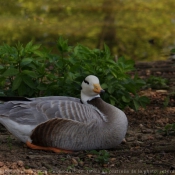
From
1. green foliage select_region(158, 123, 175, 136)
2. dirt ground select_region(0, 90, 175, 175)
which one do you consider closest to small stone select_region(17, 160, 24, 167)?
dirt ground select_region(0, 90, 175, 175)

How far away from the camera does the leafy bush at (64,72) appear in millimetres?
6840

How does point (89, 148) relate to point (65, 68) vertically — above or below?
below

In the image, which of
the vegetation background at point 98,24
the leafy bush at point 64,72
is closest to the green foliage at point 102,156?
the leafy bush at point 64,72

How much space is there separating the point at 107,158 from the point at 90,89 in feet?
3.48

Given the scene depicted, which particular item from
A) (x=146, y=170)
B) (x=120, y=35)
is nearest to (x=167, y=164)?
(x=146, y=170)

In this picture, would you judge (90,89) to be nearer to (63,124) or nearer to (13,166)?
(63,124)

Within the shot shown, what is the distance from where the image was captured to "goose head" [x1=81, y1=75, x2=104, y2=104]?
6.17 meters

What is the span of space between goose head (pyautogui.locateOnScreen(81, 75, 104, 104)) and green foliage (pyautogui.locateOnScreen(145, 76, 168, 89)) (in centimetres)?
265

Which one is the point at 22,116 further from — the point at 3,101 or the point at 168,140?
the point at 168,140

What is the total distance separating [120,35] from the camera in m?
14.3

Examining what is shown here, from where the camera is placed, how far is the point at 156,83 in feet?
28.9

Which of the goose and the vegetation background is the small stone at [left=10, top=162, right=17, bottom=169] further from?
the vegetation background

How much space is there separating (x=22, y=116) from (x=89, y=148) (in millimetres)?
806

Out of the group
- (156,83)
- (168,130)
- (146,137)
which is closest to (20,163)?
(146,137)
